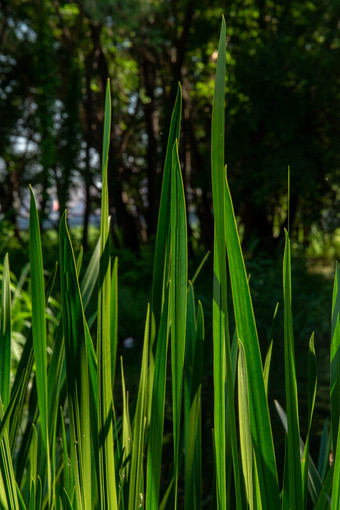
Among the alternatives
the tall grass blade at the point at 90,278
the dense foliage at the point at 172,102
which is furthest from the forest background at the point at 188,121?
the tall grass blade at the point at 90,278

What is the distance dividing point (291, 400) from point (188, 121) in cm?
643

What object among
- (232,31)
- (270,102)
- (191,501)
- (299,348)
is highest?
(232,31)

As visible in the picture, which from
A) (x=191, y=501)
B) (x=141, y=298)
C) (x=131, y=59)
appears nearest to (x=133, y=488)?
(x=191, y=501)

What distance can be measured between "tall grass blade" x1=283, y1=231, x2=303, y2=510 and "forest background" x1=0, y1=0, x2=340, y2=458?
109 inches

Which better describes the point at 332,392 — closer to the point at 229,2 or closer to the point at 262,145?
the point at 262,145

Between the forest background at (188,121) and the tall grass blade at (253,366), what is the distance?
9.17ft

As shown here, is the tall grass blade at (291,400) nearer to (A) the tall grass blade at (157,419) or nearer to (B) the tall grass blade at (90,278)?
(A) the tall grass blade at (157,419)

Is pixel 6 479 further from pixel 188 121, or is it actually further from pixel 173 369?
pixel 188 121

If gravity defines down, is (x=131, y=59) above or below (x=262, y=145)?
above

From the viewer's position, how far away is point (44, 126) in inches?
264

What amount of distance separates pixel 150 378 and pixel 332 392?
0.51 ft

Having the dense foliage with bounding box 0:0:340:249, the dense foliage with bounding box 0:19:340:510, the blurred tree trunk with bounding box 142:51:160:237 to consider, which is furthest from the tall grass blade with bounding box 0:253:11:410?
the blurred tree trunk with bounding box 142:51:160:237

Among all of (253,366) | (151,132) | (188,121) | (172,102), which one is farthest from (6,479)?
(151,132)

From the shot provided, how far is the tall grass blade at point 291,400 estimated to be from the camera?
362 millimetres
